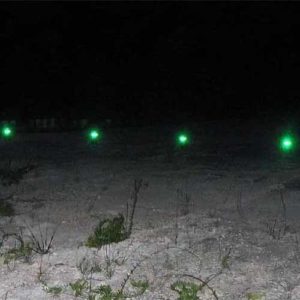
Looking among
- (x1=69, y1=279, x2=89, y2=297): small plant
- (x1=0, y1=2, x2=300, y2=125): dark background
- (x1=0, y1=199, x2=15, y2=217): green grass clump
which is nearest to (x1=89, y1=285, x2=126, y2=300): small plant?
(x1=69, y1=279, x2=89, y2=297): small plant

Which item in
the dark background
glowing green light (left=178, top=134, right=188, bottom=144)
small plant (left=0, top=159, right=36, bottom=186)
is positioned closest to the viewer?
small plant (left=0, top=159, right=36, bottom=186)

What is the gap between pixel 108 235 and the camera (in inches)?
159

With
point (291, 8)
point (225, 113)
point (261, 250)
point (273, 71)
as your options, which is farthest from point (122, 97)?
point (261, 250)

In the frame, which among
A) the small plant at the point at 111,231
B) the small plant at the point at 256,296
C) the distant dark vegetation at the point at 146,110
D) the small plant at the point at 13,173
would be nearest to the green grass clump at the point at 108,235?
the small plant at the point at 111,231

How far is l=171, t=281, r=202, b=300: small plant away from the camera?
3.09m

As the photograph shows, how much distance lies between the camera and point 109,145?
347 inches

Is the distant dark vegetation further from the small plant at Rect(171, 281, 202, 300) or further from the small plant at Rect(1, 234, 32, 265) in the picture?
the small plant at Rect(171, 281, 202, 300)

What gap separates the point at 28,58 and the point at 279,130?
934 centimetres

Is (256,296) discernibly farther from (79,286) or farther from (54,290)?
(54,290)

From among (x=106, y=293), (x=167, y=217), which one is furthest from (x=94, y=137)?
(x=106, y=293)

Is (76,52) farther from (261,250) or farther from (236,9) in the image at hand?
(261,250)

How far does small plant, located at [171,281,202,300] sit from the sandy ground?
0.05m

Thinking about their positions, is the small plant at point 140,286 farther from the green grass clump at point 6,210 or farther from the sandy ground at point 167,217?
the green grass clump at point 6,210

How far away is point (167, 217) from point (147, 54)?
42.8 feet
